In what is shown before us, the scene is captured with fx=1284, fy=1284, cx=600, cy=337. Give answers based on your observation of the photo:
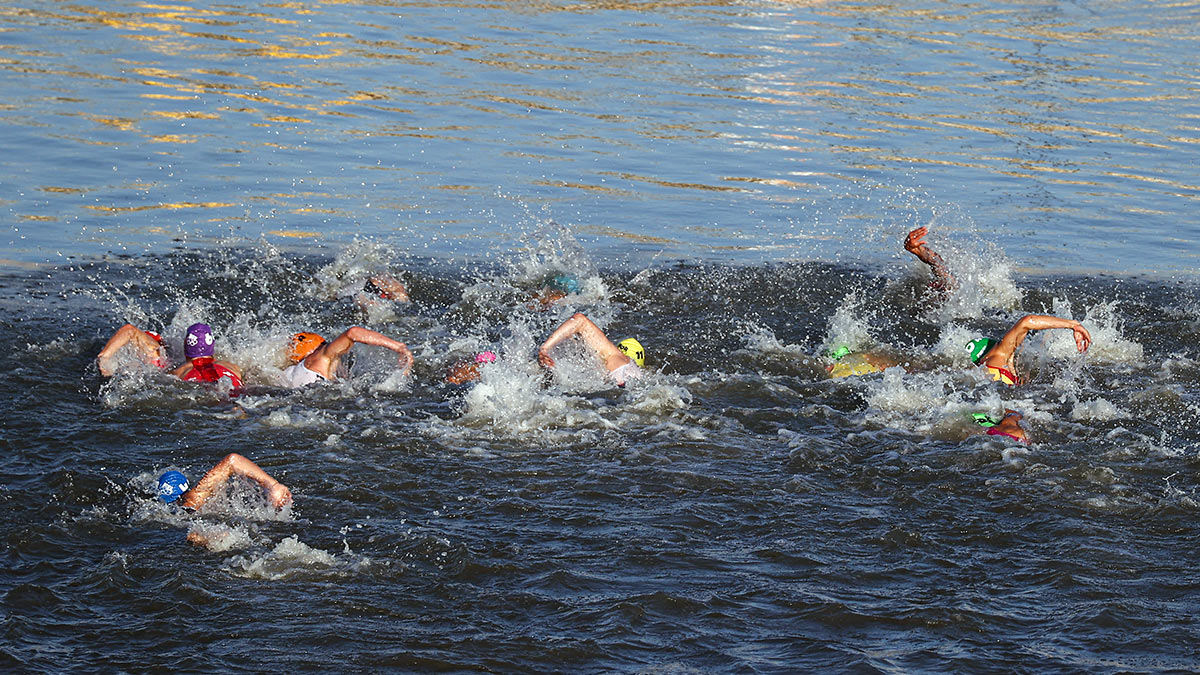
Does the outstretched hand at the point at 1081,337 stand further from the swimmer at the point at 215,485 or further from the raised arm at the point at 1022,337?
the swimmer at the point at 215,485

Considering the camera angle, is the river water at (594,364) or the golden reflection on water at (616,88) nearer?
the river water at (594,364)

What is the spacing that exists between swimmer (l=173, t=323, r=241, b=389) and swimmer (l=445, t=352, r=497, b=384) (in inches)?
71.3

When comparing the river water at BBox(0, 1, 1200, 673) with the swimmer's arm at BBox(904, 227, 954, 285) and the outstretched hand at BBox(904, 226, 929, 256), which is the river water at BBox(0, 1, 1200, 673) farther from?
the outstretched hand at BBox(904, 226, 929, 256)

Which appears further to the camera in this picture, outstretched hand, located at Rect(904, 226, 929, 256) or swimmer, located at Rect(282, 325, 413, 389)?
outstretched hand, located at Rect(904, 226, 929, 256)

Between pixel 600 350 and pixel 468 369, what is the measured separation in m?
1.17

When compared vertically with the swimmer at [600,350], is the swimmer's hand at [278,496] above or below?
below

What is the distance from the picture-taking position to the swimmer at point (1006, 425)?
32.1ft

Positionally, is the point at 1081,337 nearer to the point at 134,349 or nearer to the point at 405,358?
the point at 405,358

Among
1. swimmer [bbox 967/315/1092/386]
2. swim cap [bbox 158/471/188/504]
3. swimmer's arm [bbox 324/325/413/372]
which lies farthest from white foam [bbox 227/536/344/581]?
swimmer [bbox 967/315/1092/386]

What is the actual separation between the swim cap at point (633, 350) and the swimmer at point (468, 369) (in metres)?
1.15

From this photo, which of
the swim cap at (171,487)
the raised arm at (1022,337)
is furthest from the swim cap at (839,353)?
the swim cap at (171,487)

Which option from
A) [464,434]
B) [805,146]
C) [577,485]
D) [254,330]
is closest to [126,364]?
[254,330]

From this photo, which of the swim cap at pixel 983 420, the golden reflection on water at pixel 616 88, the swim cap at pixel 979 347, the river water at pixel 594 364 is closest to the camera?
the river water at pixel 594 364

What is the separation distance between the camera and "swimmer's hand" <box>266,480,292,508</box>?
850 cm
